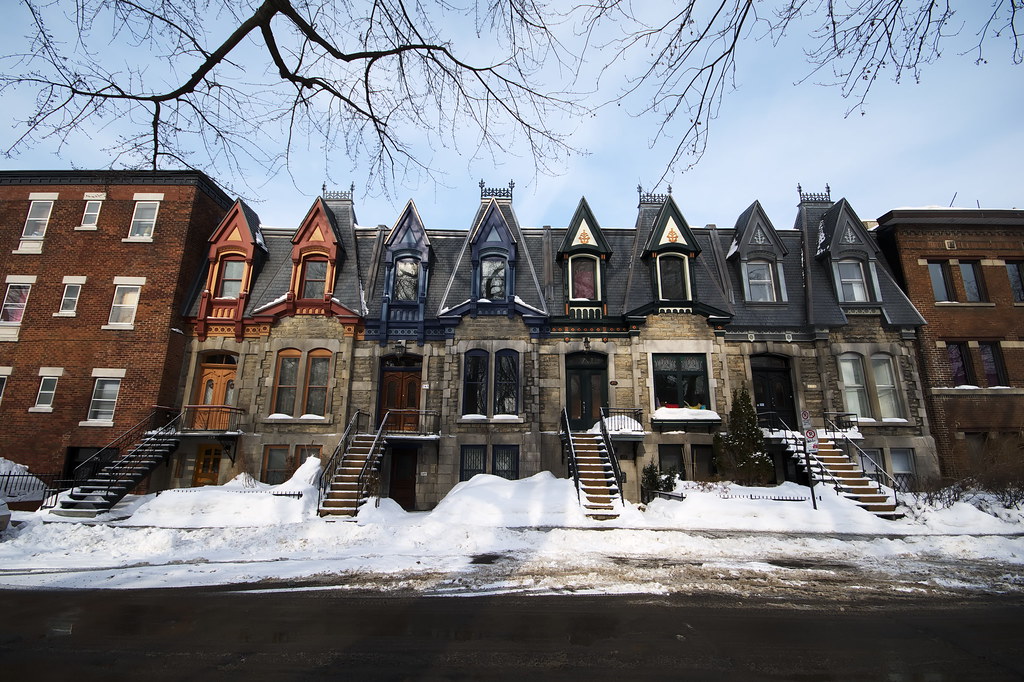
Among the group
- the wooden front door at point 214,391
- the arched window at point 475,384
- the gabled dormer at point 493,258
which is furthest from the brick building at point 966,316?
the wooden front door at point 214,391

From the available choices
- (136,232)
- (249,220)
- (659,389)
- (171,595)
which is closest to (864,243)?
(659,389)

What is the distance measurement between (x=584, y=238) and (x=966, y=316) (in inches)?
580

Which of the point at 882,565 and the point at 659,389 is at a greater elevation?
the point at 659,389

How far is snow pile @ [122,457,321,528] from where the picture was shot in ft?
41.4

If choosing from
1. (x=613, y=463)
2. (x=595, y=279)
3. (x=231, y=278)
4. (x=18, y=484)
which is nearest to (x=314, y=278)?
(x=231, y=278)

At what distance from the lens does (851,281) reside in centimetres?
1897

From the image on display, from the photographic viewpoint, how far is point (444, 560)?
9.30 m

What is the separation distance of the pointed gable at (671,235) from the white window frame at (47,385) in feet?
72.9

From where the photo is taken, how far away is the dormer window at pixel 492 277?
18.9m

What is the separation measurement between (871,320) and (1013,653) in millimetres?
16067

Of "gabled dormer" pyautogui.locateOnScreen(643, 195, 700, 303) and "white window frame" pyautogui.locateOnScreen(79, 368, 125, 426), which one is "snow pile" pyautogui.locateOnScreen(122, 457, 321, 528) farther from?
"gabled dormer" pyautogui.locateOnScreen(643, 195, 700, 303)

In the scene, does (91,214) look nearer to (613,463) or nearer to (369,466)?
(369,466)

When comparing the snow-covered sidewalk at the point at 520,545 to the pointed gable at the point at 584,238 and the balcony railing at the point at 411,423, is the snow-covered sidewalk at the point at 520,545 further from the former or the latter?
the pointed gable at the point at 584,238

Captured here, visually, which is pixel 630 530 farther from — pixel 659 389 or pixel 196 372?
pixel 196 372
